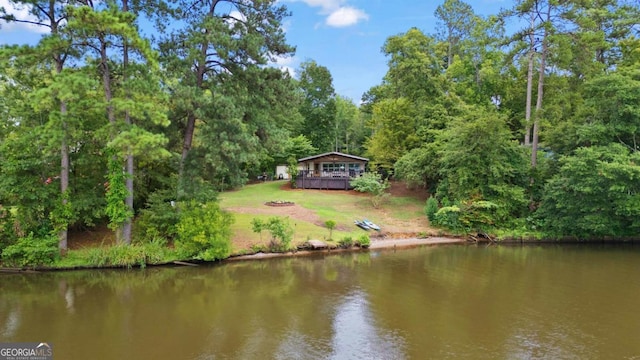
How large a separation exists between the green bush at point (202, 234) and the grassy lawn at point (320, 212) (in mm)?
1262

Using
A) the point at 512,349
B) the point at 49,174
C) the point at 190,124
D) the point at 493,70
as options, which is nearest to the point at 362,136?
the point at 493,70

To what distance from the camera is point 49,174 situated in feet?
46.3

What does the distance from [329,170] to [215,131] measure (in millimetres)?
19957

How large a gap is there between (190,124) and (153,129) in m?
1.50

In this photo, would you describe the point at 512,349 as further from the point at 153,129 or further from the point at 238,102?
the point at 153,129

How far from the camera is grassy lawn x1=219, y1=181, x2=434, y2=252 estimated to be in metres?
17.9

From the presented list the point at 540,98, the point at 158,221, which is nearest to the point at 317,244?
the point at 158,221

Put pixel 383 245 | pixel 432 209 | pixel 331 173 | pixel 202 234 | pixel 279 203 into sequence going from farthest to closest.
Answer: pixel 331 173
pixel 279 203
pixel 432 209
pixel 383 245
pixel 202 234

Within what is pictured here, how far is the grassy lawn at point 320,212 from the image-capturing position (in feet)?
58.9

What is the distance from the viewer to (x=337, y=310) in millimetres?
10203

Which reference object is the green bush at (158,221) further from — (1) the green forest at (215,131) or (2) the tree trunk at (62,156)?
(2) the tree trunk at (62,156)

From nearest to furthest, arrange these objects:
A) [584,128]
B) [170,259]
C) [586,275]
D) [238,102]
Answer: [586,275], [170,259], [238,102], [584,128]

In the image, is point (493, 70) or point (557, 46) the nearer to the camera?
point (557, 46)

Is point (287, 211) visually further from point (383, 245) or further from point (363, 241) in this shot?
point (383, 245)
